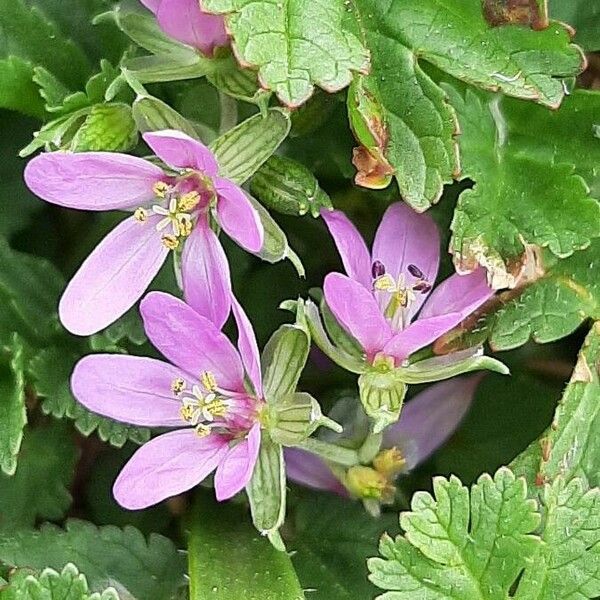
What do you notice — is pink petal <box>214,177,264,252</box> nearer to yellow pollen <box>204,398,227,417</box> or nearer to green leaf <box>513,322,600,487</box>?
yellow pollen <box>204,398,227,417</box>

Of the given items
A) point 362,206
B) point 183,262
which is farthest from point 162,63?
point 362,206

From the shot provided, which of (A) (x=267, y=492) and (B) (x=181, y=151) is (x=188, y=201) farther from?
(A) (x=267, y=492)

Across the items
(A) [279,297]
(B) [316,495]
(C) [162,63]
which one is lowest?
(B) [316,495]

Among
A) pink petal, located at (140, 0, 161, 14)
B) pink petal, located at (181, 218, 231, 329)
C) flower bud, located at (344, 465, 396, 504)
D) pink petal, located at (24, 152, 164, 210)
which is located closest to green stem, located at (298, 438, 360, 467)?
flower bud, located at (344, 465, 396, 504)

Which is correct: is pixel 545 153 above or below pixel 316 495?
above

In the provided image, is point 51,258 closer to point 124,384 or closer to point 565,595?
point 124,384
